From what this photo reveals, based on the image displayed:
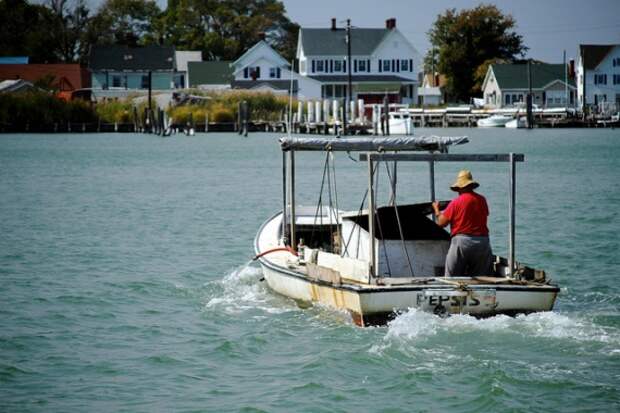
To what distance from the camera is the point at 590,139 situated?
274 feet

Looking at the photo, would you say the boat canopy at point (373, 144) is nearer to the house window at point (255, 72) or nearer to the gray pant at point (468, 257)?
the gray pant at point (468, 257)

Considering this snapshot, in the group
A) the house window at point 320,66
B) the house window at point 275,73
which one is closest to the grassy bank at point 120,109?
the house window at point 275,73

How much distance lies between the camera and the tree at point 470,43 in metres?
126

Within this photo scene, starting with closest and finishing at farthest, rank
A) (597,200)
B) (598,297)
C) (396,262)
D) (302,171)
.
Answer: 1. (396,262)
2. (598,297)
3. (597,200)
4. (302,171)

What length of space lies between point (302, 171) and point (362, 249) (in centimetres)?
3675

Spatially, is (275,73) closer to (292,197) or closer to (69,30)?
(69,30)

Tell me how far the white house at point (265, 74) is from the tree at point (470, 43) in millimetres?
19959

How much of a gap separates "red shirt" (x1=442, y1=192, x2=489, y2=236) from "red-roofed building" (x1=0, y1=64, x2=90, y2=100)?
337 feet

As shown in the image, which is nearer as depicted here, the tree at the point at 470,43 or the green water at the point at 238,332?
the green water at the point at 238,332

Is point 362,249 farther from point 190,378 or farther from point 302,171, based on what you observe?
point 302,171

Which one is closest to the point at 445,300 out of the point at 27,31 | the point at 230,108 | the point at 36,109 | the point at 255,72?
the point at 36,109

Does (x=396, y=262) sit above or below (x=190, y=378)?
above

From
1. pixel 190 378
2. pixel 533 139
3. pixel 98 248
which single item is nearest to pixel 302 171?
pixel 98 248

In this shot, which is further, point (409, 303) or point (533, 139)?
point (533, 139)
